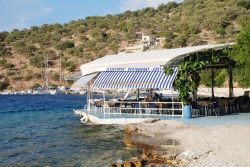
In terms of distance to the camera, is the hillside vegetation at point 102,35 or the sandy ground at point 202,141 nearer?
the sandy ground at point 202,141

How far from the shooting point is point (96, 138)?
22.1m

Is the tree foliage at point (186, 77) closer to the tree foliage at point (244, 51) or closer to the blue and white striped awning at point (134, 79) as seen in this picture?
the blue and white striped awning at point (134, 79)

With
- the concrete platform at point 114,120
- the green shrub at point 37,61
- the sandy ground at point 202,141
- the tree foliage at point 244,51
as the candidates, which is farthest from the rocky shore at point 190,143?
the green shrub at point 37,61

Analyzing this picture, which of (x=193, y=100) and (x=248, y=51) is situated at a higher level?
(x=248, y=51)

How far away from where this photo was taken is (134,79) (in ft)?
86.6

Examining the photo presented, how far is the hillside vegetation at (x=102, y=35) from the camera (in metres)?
95.1

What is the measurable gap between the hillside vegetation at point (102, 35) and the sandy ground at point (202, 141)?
6294 cm

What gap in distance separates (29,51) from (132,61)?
260ft

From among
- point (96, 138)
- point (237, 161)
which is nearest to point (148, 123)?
point (96, 138)

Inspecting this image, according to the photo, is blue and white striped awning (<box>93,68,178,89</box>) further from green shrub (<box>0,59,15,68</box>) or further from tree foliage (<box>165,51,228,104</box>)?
green shrub (<box>0,59,15,68</box>)

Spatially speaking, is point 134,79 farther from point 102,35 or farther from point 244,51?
point 102,35

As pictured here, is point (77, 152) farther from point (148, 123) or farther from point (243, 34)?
point (243, 34)

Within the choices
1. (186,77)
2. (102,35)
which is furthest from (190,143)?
(102,35)

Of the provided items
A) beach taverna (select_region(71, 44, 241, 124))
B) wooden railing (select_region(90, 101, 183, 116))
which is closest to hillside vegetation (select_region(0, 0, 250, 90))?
beach taverna (select_region(71, 44, 241, 124))
